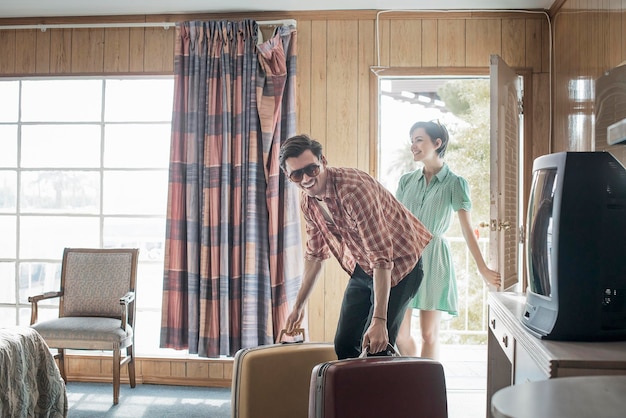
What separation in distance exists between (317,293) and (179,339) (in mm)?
905

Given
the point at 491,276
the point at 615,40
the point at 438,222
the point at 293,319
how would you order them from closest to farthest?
the point at 293,319 < the point at 615,40 < the point at 491,276 < the point at 438,222

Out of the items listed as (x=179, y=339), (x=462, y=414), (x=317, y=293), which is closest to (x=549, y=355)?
(x=462, y=414)

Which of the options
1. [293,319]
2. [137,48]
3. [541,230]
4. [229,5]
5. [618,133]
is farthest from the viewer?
[137,48]

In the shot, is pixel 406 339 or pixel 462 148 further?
pixel 462 148

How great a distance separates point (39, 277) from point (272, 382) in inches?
101

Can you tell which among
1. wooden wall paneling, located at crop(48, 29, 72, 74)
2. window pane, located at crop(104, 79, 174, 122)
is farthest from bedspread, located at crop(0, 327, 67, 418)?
wooden wall paneling, located at crop(48, 29, 72, 74)

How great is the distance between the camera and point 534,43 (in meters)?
3.62

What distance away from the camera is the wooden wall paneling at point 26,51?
385cm

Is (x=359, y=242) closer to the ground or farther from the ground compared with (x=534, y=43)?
closer to the ground

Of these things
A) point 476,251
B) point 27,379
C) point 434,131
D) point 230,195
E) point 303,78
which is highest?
point 303,78

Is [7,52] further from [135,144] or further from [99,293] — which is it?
[99,293]

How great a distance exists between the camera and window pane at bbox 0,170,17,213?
3.94 metres

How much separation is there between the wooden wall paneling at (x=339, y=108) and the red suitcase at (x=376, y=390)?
2031 mm

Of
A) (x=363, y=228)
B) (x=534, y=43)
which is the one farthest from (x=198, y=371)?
(x=534, y=43)
